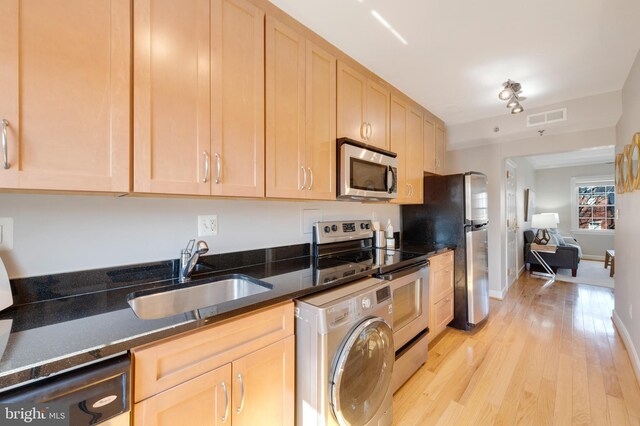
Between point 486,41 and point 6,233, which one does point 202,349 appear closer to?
point 6,233

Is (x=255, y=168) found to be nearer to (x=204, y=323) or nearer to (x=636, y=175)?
(x=204, y=323)

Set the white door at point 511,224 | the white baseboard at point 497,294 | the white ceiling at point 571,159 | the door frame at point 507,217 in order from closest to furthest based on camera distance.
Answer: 1. the white baseboard at point 497,294
2. the door frame at point 507,217
3. the white door at point 511,224
4. the white ceiling at point 571,159

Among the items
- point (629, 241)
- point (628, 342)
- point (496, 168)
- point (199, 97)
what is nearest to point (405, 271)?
point (199, 97)

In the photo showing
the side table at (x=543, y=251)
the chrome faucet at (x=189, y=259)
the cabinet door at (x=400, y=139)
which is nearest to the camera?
the chrome faucet at (x=189, y=259)

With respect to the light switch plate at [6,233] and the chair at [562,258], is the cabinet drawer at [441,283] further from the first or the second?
the chair at [562,258]

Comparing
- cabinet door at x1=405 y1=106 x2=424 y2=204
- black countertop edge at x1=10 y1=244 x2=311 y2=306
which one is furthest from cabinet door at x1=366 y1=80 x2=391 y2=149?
black countertop edge at x1=10 y1=244 x2=311 y2=306

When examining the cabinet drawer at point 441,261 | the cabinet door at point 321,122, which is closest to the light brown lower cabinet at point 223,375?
the cabinet door at point 321,122

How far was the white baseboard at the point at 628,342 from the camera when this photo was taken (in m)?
2.01

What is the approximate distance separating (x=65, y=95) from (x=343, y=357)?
1480mm

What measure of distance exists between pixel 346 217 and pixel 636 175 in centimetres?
222

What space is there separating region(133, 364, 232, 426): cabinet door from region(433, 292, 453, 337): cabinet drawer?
1.97m

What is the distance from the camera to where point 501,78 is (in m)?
2.33

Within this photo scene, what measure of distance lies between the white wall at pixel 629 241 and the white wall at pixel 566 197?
4.99 m

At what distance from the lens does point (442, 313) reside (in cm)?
253
